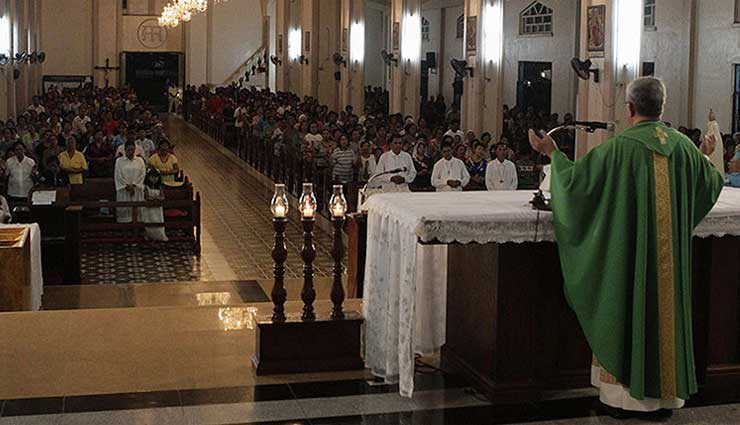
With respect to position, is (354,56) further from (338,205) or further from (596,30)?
(338,205)

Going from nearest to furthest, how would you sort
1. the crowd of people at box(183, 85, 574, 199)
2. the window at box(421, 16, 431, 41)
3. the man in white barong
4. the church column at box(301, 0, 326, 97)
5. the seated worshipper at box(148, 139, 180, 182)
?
Result: the man in white barong < the crowd of people at box(183, 85, 574, 199) < the seated worshipper at box(148, 139, 180, 182) < the window at box(421, 16, 431, 41) < the church column at box(301, 0, 326, 97)

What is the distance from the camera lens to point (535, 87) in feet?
90.5

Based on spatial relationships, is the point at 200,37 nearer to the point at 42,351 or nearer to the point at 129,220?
the point at 129,220

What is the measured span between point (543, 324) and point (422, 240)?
94cm

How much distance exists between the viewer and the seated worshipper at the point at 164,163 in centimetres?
1669

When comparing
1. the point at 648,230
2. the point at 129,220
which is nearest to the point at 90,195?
the point at 129,220

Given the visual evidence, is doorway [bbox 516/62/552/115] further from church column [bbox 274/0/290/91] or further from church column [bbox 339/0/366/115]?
church column [bbox 274/0/290/91]

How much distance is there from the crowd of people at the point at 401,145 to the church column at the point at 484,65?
1.15 ft

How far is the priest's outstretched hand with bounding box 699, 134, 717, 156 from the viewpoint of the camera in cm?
653

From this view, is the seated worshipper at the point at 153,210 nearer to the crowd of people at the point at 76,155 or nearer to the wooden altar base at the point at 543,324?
the crowd of people at the point at 76,155

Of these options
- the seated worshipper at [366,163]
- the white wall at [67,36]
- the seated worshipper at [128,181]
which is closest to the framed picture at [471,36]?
the seated worshipper at [366,163]

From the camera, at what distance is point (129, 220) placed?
15633mm

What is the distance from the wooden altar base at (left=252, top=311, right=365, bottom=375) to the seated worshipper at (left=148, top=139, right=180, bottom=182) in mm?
10153

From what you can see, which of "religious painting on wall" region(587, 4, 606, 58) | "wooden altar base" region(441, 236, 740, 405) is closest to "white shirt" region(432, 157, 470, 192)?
"religious painting on wall" region(587, 4, 606, 58)
